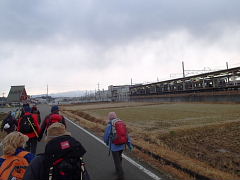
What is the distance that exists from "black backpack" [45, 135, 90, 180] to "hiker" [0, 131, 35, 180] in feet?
1.69

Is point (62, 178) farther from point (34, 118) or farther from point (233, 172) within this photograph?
point (233, 172)

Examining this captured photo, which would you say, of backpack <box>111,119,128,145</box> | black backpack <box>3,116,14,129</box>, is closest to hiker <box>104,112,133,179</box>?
backpack <box>111,119,128,145</box>

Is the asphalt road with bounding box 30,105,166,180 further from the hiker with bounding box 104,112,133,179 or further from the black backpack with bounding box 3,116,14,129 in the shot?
the black backpack with bounding box 3,116,14,129

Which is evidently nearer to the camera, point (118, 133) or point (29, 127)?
point (118, 133)

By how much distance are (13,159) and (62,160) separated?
2.36 ft

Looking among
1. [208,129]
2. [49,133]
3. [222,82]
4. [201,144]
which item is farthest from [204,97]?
[49,133]

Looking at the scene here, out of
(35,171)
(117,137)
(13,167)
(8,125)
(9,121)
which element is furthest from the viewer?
(9,121)

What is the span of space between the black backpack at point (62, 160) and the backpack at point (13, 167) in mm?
507

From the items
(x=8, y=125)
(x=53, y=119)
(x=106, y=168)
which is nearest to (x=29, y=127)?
(x=53, y=119)

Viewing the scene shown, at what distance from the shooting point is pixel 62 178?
2.43 m

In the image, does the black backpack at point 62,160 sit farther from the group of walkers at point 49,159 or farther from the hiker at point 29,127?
the hiker at point 29,127

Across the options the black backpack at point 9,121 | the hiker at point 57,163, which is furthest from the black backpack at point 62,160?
the black backpack at point 9,121

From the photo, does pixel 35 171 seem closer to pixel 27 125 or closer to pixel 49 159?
pixel 49 159

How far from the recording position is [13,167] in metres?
2.66
